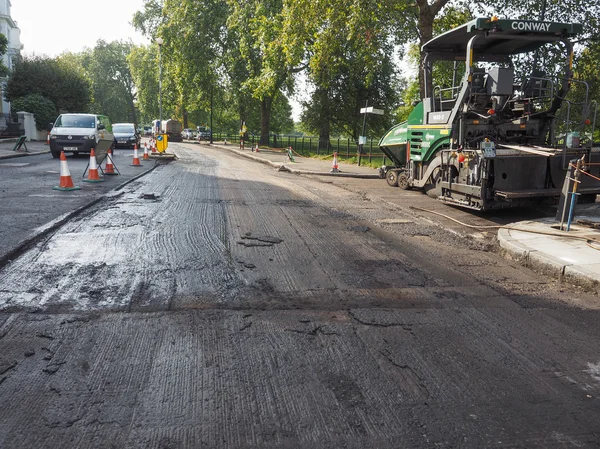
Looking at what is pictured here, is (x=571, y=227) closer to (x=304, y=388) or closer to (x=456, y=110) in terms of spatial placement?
(x=456, y=110)

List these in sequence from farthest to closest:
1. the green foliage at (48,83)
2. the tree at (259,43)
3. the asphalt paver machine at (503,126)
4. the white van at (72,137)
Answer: the green foliage at (48,83)
the tree at (259,43)
the white van at (72,137)
the asphalt paver machine at (503,126)

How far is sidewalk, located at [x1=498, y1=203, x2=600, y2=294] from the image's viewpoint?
523 cm

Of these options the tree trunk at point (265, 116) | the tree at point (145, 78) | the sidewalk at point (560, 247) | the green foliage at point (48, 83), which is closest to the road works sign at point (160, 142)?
the green foliage at point (48, 83)

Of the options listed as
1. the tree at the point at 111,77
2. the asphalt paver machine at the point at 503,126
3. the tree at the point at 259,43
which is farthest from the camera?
the tree at the point at 111,77

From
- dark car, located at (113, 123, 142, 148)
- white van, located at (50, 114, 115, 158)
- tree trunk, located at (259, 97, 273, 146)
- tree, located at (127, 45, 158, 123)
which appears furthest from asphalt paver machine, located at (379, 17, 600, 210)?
tree, located at (127, 45, 158, 123)

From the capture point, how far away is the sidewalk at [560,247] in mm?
5230

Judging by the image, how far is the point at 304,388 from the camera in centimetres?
292

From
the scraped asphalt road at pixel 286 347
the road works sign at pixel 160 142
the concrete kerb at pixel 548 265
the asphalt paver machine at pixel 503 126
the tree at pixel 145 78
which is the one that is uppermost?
the tree at pixel 145 78

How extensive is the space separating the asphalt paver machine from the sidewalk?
1.01 meters

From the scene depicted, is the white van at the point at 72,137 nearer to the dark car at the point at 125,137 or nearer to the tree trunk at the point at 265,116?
the dark car at the point at 125,137

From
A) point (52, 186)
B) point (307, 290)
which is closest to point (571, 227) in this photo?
point (307, 290)

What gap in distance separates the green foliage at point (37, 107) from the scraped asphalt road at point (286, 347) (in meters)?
30.5

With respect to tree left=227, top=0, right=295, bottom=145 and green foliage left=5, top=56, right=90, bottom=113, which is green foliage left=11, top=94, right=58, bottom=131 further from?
tree left=227, top=0, right=295, bottom=145

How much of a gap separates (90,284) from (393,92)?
38.7 m
